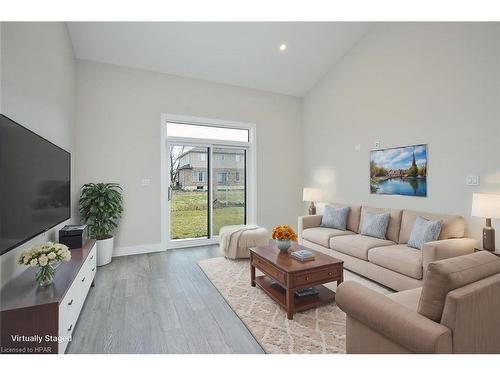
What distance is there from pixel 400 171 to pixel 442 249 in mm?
1539

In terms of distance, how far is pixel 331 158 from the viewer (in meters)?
4.95

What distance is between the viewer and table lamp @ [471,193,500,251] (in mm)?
2498

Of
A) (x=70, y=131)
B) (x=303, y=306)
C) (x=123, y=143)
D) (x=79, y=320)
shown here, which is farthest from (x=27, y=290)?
(x=123, y=143)

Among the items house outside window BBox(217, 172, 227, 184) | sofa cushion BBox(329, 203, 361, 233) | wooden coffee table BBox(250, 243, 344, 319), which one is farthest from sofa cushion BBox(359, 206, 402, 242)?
house outside window BBox(217, 172, 227, 184)

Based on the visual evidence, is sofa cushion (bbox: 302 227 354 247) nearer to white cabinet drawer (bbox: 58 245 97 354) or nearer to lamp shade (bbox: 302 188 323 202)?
lamp shade (bbox: 302 188 323 202)

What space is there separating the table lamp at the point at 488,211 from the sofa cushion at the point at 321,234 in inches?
64.3

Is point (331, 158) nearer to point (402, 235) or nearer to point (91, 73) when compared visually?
point (402, 235)

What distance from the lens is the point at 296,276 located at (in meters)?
2.27

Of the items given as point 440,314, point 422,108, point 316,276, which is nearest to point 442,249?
point 316,276

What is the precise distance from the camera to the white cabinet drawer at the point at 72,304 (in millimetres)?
1616

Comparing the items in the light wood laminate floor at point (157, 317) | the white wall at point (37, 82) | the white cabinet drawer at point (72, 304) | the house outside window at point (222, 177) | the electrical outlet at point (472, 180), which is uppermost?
the white wall at point (37, 82)

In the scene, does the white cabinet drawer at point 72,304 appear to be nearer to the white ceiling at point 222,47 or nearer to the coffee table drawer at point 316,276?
the coffee table drawer at point 316,276

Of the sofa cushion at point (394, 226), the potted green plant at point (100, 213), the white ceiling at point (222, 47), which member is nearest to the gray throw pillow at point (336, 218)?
the sofa cushion at point (394, 226)

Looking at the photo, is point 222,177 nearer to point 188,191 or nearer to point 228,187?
point 228,187
